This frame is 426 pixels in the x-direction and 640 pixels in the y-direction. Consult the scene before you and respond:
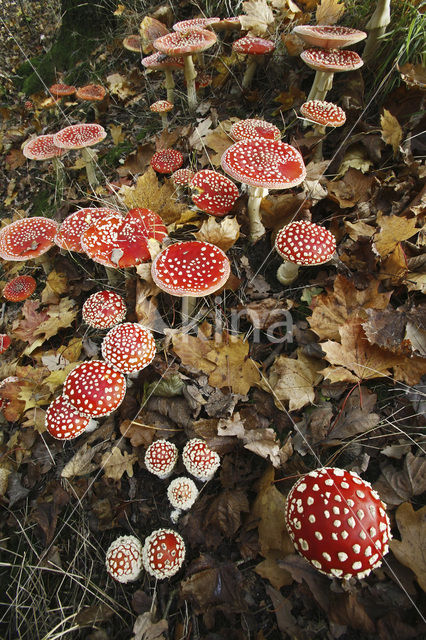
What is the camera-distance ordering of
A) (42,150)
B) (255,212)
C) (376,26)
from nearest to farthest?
(255,212) → (376,26) → (42,150)

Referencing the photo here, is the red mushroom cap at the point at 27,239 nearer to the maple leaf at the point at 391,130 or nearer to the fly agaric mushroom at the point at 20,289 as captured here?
the fly agaric mushroom at the point at 20,289

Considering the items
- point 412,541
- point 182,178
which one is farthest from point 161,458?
point 182,178

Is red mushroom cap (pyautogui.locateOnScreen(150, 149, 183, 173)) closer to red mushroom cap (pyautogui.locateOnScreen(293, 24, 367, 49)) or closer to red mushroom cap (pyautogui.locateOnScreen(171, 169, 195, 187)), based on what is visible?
red mushroom cap (pyautogui.locateOnScreen(171, 169, 195, 187))

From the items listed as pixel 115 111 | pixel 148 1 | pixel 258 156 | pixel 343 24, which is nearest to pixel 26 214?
pixel 115 111

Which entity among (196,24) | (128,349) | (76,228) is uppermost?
(196,24)

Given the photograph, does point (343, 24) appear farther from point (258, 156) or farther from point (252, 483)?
point (252, 483)

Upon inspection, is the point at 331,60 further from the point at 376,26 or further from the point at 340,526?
the point at 340,526

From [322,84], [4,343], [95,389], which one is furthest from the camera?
[4,343]

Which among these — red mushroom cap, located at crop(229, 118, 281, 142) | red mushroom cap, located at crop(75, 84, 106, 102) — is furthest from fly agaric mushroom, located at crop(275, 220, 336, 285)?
red mushroom cap, located at crop(75, 84, 106, 102)
